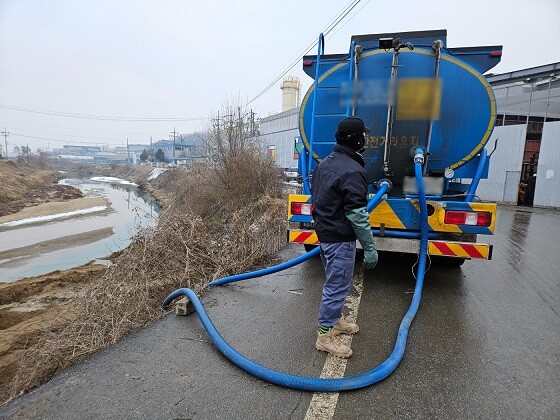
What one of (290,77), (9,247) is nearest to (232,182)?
(9,247)

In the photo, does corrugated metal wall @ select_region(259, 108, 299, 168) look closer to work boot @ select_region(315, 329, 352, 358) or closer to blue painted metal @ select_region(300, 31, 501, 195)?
blue painted metal @ select_region(300, 31, 501, 195)

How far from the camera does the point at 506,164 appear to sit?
17.6m

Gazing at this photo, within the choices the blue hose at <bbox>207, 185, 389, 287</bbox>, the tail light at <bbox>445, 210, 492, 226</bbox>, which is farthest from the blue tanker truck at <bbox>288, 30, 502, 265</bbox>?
the blue hose at <bbox>207, 185, 389, 287</bbox>

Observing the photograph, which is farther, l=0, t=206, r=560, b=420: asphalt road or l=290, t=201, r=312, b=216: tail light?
l=290, t=201, r=312, b=216: tail light

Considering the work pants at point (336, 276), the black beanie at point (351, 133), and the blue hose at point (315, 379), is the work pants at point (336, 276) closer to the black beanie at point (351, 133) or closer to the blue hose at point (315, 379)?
the blue hose at point (315, 379)

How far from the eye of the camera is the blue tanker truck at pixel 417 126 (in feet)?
14.5

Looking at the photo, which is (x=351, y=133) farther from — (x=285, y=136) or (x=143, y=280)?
(x=285, y=136)

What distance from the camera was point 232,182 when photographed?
15703 millimetres

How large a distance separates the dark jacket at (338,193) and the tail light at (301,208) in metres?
1.87

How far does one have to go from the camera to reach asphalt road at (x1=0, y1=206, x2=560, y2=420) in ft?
7.73

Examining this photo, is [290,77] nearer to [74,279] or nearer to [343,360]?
[74,279]

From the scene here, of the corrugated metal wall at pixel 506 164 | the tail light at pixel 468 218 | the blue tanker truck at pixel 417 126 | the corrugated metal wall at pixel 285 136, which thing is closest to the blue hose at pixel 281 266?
the blue tanker truck at pixel 417 126

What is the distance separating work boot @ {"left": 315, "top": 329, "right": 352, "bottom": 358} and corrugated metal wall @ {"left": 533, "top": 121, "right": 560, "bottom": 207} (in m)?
17.1

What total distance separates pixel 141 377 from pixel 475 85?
4.87 m
